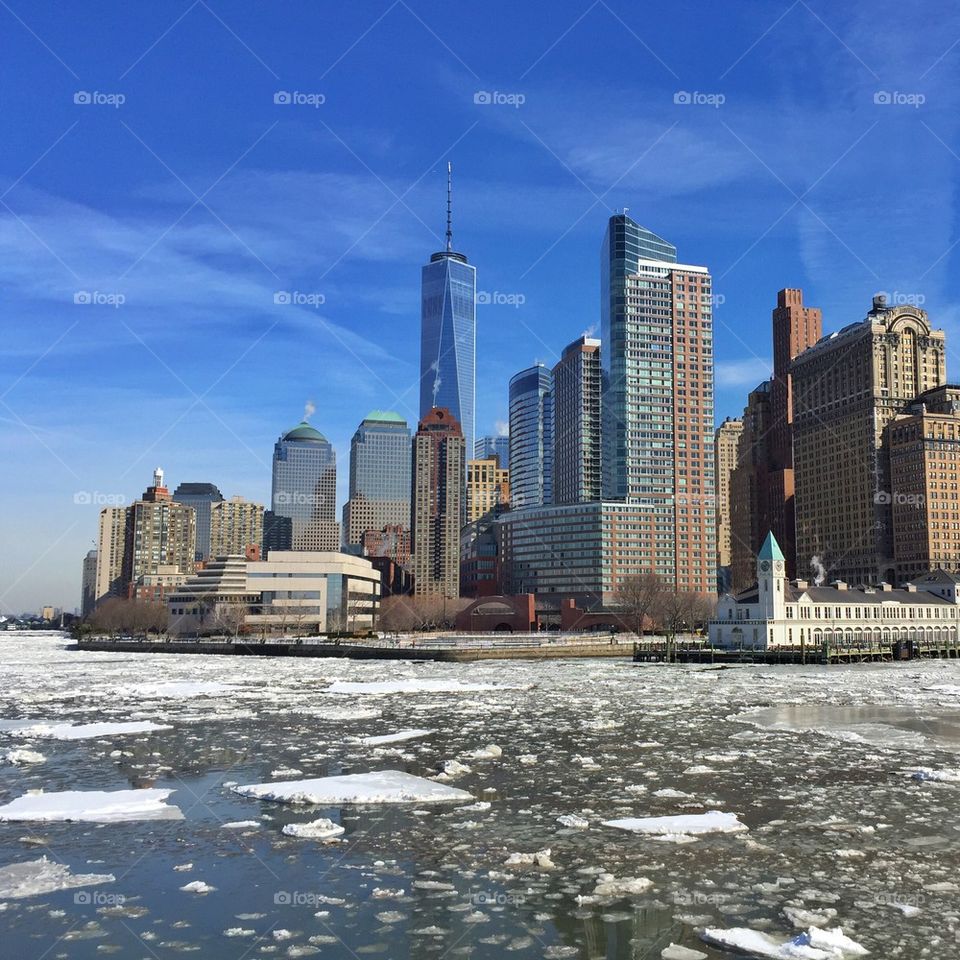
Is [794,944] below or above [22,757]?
above

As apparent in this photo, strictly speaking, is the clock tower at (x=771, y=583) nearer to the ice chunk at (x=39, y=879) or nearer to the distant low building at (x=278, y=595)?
the distant low building at (x=278, y=595)

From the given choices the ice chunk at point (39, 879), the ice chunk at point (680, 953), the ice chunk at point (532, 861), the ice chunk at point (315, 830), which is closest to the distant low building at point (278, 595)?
the ice chunk at point (315, 830)

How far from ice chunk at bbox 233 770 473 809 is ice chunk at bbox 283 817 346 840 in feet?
9.61

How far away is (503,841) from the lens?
23109 mm

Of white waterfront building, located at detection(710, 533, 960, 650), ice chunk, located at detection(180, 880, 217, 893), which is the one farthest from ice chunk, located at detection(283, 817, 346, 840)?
white waterfront building, located at detection(710, 533, 960, 650)

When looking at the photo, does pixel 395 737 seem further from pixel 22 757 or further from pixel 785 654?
pixel 785 654

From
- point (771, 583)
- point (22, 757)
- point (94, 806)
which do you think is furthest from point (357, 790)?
point (771, 583)

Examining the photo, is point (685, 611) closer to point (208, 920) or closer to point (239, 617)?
point (239, 617)

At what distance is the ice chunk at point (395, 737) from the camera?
127 ft

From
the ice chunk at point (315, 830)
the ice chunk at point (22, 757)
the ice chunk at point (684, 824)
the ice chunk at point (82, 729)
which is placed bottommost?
the ice chunk at point (82, 729)

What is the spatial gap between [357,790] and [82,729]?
2050 cm

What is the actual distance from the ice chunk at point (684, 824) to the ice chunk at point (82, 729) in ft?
84.6

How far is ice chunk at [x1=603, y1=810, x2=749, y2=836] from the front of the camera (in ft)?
78.4

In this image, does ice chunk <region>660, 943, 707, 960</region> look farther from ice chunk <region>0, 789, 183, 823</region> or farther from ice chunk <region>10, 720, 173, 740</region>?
ice chunk <region>10, 720, 173, 740</region>
